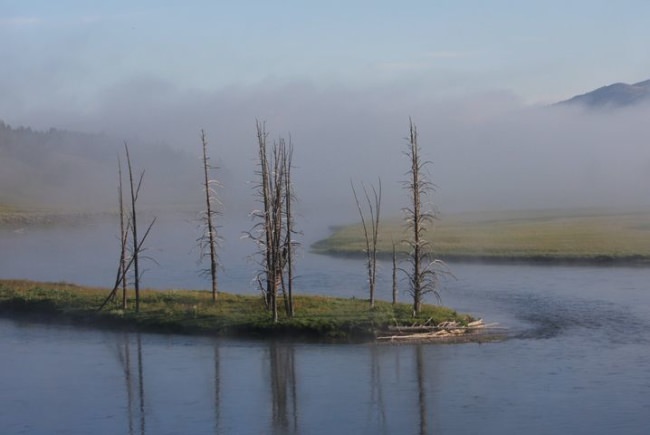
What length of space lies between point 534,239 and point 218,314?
179ft

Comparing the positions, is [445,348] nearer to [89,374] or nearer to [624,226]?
[89,374]

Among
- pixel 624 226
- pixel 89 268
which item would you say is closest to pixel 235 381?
pixel 89 268

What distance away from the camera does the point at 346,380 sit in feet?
125

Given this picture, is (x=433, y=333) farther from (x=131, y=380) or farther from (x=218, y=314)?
(x=131, y=380)

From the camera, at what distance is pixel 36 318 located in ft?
176

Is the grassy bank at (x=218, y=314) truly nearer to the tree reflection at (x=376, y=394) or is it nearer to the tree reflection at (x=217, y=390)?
the tree reflection at (x=217, y=390)

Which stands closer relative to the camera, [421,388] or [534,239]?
[421,388]

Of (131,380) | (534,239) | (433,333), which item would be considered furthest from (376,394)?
(534,239)

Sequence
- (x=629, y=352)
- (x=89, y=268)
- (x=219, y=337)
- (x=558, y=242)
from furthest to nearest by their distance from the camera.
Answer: (x=558, y=242), (x=89, y=268), (x=219, y=337), (x=629, y=352)

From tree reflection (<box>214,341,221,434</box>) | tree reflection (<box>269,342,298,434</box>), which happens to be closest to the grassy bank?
tree reflection (<box>269,342,298,434</box>)

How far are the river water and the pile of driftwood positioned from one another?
4.36 feet

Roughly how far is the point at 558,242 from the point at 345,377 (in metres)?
58.9

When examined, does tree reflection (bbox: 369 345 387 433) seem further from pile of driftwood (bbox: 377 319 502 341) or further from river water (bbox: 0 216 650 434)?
pile of driftwood (bbox: 377 319 502 341)

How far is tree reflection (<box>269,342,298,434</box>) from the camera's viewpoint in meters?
32.3
